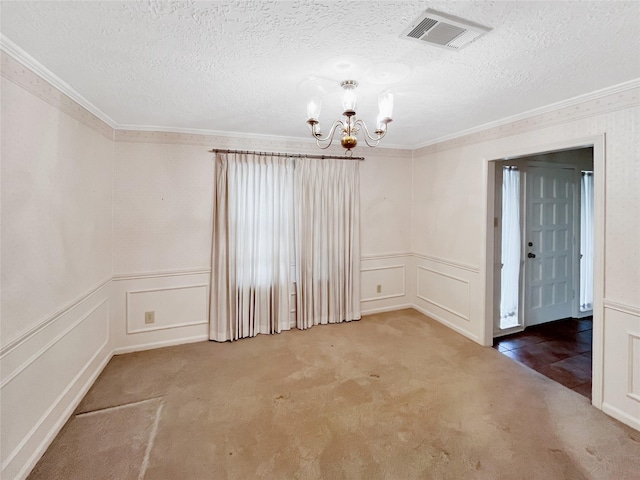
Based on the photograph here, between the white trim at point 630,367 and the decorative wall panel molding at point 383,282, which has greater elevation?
the decorative wall panel molding at point 383,282

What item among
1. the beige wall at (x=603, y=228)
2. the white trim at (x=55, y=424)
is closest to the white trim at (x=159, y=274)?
the white trim at (x=55, y=424)

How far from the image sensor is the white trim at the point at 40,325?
1.71 metres

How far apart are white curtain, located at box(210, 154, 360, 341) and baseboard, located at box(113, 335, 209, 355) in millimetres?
195

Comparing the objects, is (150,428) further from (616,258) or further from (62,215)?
(616,258)

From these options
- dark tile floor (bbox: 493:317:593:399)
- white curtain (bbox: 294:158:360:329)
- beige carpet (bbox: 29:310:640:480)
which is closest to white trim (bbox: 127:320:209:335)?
beige carpet (bbox: 29:310:640:480)

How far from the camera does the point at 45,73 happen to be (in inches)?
79.5

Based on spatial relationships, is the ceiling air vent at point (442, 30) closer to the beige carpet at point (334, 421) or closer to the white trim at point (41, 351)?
the beige carpet at point (334, 421)

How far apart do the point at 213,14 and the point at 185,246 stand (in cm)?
264

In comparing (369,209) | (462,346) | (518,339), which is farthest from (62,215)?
(518,339)

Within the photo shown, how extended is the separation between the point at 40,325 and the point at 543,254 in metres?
5.23

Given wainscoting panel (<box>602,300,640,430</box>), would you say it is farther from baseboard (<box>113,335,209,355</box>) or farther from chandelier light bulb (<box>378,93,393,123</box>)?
baseboard (<box>113,335,209,355</box>)

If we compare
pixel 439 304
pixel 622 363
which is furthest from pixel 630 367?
pixel 439 304

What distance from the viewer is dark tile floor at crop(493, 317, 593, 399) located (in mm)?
2947

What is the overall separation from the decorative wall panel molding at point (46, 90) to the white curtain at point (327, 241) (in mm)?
2112
